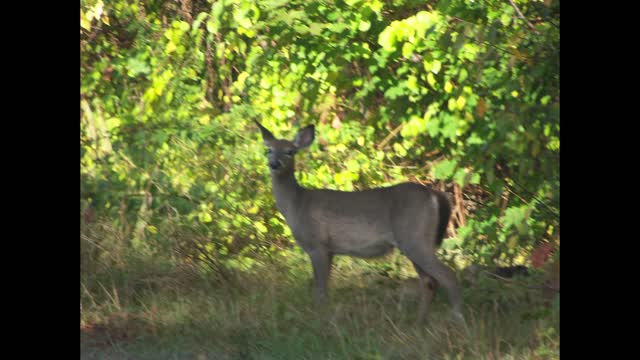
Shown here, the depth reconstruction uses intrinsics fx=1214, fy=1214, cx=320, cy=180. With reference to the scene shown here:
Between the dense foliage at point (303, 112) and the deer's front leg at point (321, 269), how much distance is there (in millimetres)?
1008

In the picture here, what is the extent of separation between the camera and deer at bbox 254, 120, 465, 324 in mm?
8336

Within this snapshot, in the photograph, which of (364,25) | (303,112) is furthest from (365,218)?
(303,112)

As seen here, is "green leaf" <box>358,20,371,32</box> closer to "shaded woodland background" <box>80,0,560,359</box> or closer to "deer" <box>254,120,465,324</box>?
"shaded woodland background" <box>80,0,560,359</box>

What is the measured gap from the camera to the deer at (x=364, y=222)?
8.34 meters

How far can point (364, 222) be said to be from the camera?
8.59 m

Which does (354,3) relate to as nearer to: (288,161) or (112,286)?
(288,161)

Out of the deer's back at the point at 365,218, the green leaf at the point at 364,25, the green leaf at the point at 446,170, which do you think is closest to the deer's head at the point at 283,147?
the deer's back at the point at 365,218

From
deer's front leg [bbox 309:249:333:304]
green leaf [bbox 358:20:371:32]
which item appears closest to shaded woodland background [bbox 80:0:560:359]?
green leaf [bbox 358:20:371:32]

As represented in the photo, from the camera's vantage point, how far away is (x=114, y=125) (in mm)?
11094

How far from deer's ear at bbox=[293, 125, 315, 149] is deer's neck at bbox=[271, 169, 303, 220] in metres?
0.23

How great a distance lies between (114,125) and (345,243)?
3319 millimetres

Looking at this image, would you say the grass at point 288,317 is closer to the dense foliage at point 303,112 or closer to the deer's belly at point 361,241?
the deer's belly at point 361,241

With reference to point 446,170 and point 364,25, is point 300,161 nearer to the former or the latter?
point 364,25
